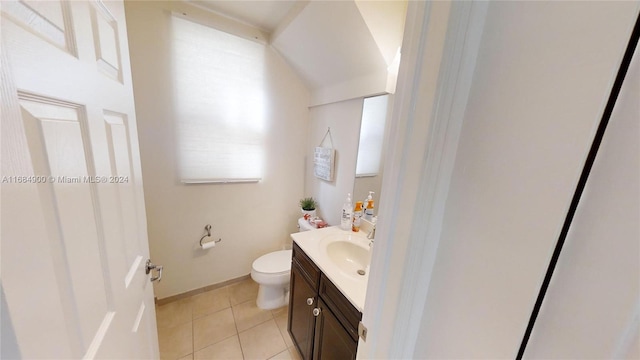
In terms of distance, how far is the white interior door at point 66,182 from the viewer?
31 cm

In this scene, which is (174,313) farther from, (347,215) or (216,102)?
(216,102)

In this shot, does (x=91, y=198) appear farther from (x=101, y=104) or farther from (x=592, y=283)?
(x=592, y=283)

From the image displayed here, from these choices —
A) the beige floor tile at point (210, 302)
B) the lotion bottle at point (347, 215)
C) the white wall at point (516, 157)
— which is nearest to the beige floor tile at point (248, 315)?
the beige floor tile at point (210, 302)

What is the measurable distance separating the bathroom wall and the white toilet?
362mm

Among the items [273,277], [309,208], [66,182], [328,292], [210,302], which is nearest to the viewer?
[66,182]

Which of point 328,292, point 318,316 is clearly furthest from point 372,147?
point 318,316

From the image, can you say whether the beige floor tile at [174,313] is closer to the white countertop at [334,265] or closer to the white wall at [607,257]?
the white countertop at [334,265]

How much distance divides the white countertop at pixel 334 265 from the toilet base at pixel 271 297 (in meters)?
0.80

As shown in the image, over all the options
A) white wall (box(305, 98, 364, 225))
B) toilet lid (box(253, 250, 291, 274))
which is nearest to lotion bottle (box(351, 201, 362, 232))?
white wall (box(305, 98, 364, 225))

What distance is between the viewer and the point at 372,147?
151 cm

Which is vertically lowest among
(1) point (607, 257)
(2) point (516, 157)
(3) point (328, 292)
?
(3) point (328, 292)

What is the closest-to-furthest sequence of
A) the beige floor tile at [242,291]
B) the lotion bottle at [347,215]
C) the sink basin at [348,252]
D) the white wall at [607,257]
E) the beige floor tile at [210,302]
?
1. the white wall at [607,257]
2. the sink basin at [348,252]
3. the lotion bottle at [347,215]
4. the beige floor tile at [210,302]
5. the beige floor tile at [242,291]

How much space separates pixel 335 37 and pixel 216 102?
1.04 metres

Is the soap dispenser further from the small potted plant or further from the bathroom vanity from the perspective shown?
the small potted plant
